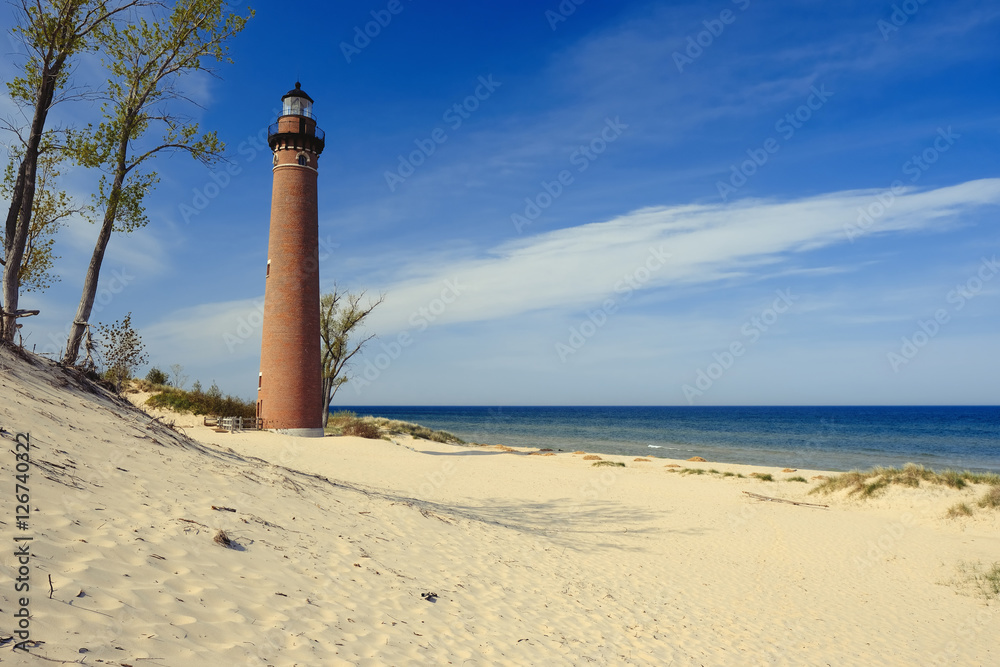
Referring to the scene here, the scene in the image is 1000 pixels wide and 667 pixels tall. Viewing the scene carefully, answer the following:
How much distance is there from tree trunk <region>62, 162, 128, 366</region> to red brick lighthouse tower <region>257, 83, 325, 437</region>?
10.7 m

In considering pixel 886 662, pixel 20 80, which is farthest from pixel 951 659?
pixel 20 80

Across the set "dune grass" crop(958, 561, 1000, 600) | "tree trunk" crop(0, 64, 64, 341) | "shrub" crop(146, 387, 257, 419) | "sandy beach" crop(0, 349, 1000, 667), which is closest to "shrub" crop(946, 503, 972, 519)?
"sandy beach" crop(0, 349, 1000, 667)

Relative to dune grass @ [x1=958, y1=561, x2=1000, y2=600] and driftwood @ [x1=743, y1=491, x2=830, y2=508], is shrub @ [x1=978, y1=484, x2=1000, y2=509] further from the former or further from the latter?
dune grass @ [x1=958, y1=561, x2=1000, y2=600]

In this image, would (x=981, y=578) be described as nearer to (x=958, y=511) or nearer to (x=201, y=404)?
(x=958, y=511)

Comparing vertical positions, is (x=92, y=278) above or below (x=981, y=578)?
above

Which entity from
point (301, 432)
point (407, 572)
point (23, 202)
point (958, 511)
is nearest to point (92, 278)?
point (23, 202)

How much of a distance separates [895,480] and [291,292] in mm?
25754

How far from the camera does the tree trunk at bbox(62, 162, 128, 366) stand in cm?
1259

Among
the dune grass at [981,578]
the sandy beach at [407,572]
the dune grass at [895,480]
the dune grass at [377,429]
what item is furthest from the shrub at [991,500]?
the dune grass at [377,429]

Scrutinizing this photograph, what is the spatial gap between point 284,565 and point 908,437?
247 feet

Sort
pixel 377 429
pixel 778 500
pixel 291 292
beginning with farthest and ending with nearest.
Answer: pixel 377 429 → pixel 291 292 → pixel 778 500

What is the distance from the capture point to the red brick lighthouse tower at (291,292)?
24.7 meters

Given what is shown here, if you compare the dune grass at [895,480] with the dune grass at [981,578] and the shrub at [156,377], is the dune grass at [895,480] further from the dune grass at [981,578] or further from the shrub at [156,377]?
the shrub at [156,377]

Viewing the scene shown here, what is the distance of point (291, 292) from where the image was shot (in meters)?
24.7
